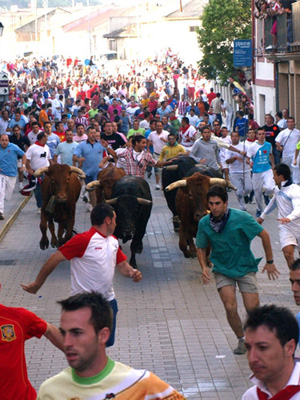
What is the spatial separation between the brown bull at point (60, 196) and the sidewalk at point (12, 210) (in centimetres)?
231

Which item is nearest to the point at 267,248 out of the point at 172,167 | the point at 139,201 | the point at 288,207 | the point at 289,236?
the point at 289,236

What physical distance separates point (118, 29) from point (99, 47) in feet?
30.2

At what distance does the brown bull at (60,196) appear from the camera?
15.5m

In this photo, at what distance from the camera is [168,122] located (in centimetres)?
2967

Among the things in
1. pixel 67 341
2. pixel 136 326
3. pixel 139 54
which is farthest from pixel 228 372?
pixel 139 54

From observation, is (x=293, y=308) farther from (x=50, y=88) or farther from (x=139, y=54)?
(x=139, y=54)

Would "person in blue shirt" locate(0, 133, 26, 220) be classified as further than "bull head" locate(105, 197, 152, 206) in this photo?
Yes

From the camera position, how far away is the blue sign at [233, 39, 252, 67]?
41.9 metres

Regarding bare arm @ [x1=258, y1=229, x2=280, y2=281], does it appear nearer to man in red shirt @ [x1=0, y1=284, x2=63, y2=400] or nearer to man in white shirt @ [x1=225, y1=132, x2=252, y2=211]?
man in red shirt @ [x1=0, y1=284, x2=63, y2=400]

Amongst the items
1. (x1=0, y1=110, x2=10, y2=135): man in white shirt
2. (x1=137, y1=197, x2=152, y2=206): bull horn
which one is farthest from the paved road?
(x1=0, y1=110, x2=10, y2=135): man in white shirt

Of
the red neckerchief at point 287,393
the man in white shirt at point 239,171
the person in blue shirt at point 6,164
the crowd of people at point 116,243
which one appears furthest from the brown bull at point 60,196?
the red neckerchief at point 287,393

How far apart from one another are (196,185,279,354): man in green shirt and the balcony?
2138 cm

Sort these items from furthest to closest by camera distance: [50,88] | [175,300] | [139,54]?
[139,54] < [50,88] < [175,300]

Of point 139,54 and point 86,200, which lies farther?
point 139,54
